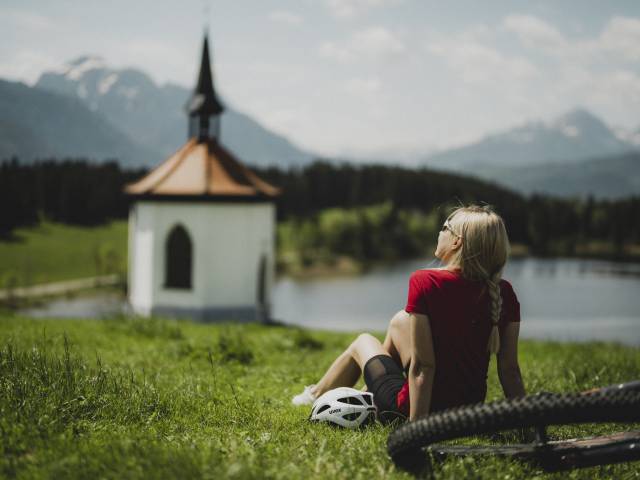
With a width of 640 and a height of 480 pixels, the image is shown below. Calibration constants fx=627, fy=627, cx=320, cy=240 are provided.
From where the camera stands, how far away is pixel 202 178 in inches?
864

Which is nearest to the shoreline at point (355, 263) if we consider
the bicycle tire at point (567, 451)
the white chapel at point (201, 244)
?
the white chapel at point (201, 244)

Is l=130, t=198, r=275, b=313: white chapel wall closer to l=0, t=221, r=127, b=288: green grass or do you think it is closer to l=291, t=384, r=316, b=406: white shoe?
l=291, t=384, r=316, b=406: white shoe

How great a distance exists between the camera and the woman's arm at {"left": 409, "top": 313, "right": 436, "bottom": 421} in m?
3.41

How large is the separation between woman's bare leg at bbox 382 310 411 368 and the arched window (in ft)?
59.7

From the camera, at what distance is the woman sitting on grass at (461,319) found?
3.40 metres

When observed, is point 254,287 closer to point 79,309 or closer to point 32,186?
point 79,309

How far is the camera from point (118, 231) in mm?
85188

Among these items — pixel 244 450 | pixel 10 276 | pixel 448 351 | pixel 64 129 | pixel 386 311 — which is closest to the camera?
pixel 244 450

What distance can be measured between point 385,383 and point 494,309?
3.10 feet

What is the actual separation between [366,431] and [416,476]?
788 mm

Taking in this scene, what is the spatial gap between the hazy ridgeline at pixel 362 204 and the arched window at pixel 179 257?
44382 millimetres

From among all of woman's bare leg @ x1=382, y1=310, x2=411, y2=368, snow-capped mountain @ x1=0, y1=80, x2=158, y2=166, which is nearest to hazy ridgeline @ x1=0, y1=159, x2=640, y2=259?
snow-capped mountain @ x1=0, y1=80, x2=158, y2=166

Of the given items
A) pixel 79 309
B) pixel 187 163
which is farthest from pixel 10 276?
pixel 187 163

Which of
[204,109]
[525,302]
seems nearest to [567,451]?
[204,109]
